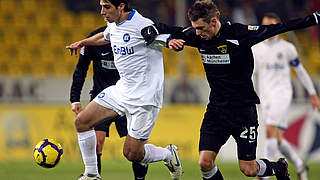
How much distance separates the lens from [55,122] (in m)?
13.4

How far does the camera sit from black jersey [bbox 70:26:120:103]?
787cm

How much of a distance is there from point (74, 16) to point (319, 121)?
6.94m

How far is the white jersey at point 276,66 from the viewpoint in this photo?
388 inches

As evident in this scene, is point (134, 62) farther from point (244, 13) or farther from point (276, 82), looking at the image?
point (244, 13)

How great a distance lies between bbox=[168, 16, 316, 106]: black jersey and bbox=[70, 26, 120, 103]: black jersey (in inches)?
45.7

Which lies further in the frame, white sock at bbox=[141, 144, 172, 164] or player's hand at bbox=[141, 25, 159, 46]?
white sock at bbox=[141, 144, 172, 164]

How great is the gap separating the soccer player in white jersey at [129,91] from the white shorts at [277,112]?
9.86 feet

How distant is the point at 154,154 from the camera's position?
7543 millimetres

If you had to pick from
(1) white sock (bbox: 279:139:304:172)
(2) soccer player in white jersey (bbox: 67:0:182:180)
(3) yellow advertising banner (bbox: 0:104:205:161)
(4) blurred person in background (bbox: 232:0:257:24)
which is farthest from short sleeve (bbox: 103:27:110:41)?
(4) blurred person in background (bbox: 232:0:257:24)

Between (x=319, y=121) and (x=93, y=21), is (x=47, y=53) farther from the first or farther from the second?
(x=319, y=121)

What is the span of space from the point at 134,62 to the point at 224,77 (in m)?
0.97

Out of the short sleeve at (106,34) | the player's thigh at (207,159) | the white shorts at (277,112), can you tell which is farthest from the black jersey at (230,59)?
the white shorts at (277,112)

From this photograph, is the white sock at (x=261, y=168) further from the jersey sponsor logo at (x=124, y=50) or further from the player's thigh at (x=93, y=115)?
the jersey sponsor logo at (x=124, y=50)

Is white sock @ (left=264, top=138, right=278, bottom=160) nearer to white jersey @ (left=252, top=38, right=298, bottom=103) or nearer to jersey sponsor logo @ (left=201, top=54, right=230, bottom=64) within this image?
white jersey @ (left=252, top=38, right=298, bottom=103)
